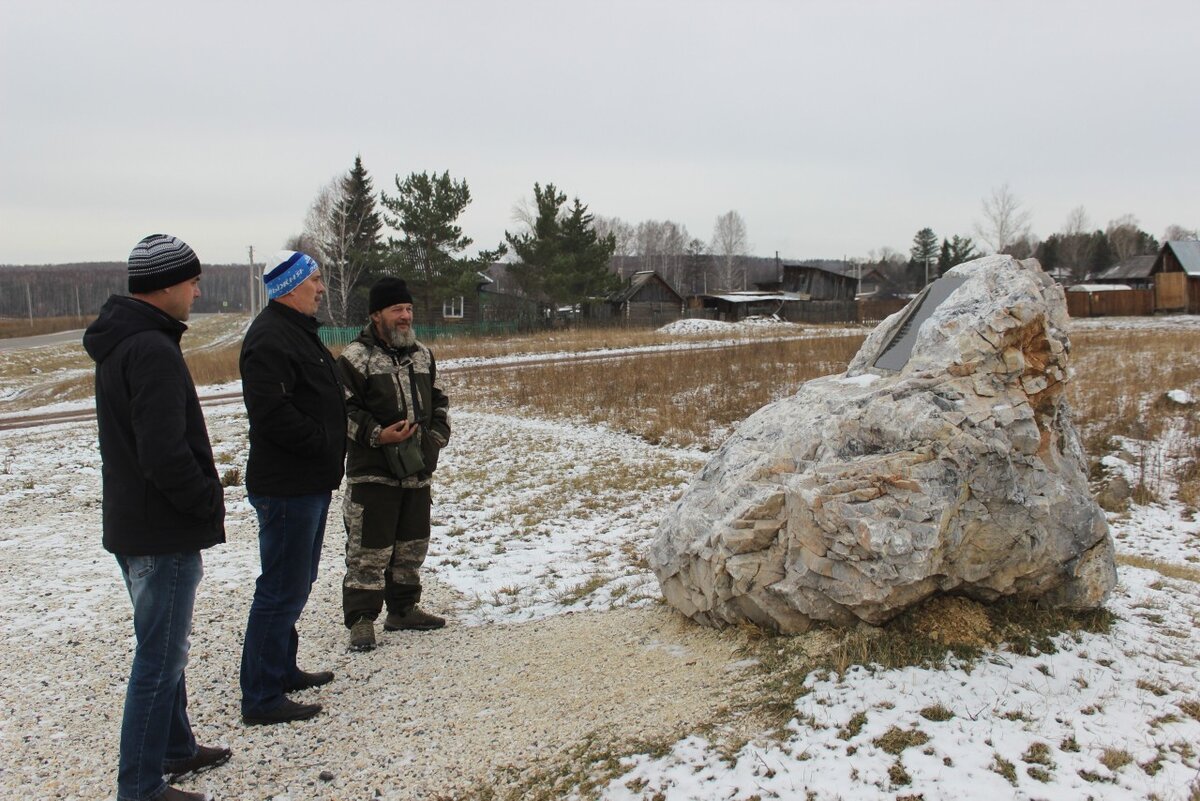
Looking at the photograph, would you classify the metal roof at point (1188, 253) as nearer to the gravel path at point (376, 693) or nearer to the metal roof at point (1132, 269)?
the metal roof at point (1132, 269)

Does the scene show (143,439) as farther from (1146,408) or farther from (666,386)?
(666,386)

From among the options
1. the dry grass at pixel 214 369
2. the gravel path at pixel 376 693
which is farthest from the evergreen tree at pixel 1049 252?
the gravel path at pixel 376 693

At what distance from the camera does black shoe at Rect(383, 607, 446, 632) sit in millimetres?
5074

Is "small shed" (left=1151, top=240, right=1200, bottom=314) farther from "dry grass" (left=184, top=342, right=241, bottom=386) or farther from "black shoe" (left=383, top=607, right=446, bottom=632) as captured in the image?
"black shoe" (left=383, top=607, right=446, bottom=632)

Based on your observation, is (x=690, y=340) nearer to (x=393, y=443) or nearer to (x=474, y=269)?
(x=474, y=269)

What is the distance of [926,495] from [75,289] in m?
137

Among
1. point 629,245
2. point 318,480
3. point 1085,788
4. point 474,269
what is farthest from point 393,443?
point 629,245

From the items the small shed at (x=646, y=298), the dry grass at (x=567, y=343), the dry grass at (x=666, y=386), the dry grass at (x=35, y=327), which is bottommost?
the dry grass at (x=666, y=386)

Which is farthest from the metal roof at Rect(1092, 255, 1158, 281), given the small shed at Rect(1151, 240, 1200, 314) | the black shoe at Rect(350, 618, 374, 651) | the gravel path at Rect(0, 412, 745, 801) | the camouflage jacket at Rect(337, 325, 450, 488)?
the black shoe at Rect(350, 618, 374, 651)

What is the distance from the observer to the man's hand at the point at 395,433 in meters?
4.57

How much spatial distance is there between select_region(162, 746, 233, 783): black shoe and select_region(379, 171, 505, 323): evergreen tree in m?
36.4

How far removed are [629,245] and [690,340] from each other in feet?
264

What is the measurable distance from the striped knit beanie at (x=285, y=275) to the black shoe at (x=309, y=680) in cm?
215

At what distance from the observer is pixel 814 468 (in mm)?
4078
